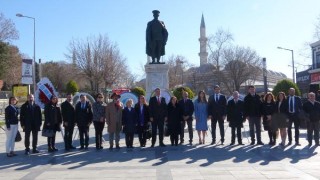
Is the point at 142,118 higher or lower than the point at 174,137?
higher

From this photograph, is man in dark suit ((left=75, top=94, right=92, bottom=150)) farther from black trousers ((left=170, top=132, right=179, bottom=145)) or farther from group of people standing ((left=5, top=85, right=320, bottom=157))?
black trousers ((left=170, top=132, right=179, bottom=145))

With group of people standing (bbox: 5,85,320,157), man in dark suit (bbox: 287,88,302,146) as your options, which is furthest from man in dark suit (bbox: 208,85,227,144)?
man in dark suit (bbox: 287,88,302,146)

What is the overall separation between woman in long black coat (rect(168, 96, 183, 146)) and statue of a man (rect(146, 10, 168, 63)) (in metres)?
4.65

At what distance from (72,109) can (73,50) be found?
3517 centimetres

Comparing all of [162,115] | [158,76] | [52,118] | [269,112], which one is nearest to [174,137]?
[162,115]

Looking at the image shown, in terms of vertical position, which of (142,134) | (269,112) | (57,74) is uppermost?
(57,74)

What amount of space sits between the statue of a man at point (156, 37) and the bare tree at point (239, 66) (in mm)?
43776

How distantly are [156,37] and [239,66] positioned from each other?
44.7 m

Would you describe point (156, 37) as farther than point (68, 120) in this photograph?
Yes

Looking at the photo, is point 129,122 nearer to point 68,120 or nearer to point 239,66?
point 68,120

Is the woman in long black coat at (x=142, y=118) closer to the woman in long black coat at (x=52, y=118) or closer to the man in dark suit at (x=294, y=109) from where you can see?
the woman in long black coat at (x=52, y=118)

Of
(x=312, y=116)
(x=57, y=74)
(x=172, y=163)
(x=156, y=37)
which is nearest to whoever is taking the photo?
(x=172, y=163)

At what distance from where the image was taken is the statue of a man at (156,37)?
1736cm

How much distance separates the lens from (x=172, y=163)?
388 inches
